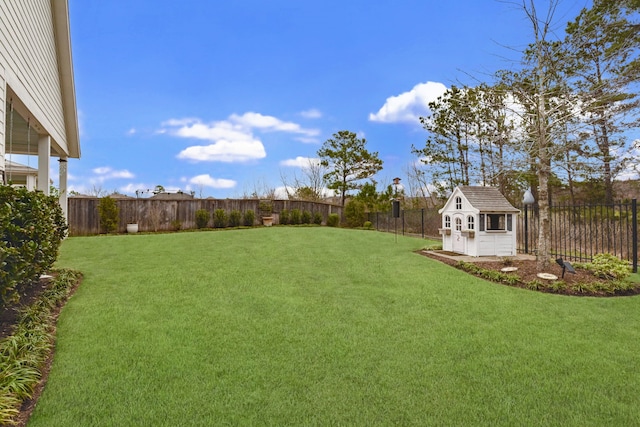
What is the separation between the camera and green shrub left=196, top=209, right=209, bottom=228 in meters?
16.0

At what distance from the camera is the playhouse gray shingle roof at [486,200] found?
27.1 ft

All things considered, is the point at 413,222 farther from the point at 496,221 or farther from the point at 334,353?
the point at 334,353

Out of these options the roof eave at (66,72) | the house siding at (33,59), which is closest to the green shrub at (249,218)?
the roof eave at (66,72)

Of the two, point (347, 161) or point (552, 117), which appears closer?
point (552, 117)

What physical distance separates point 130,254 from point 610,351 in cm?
853

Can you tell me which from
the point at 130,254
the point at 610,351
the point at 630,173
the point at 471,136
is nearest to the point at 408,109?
the point at 471,136

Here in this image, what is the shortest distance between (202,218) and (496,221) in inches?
489

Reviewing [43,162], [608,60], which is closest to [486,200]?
[608,60]

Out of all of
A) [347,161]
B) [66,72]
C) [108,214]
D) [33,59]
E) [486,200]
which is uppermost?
[347,161]

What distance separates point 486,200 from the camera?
8523mm

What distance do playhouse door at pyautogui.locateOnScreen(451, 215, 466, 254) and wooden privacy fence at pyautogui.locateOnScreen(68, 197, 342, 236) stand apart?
10.8m

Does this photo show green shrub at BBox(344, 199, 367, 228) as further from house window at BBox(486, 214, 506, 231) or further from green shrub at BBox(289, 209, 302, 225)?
house window at BBox(486, 214, 506, 231)

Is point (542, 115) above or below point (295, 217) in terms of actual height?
above

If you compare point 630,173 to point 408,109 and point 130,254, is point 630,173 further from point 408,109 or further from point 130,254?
point 130,254
